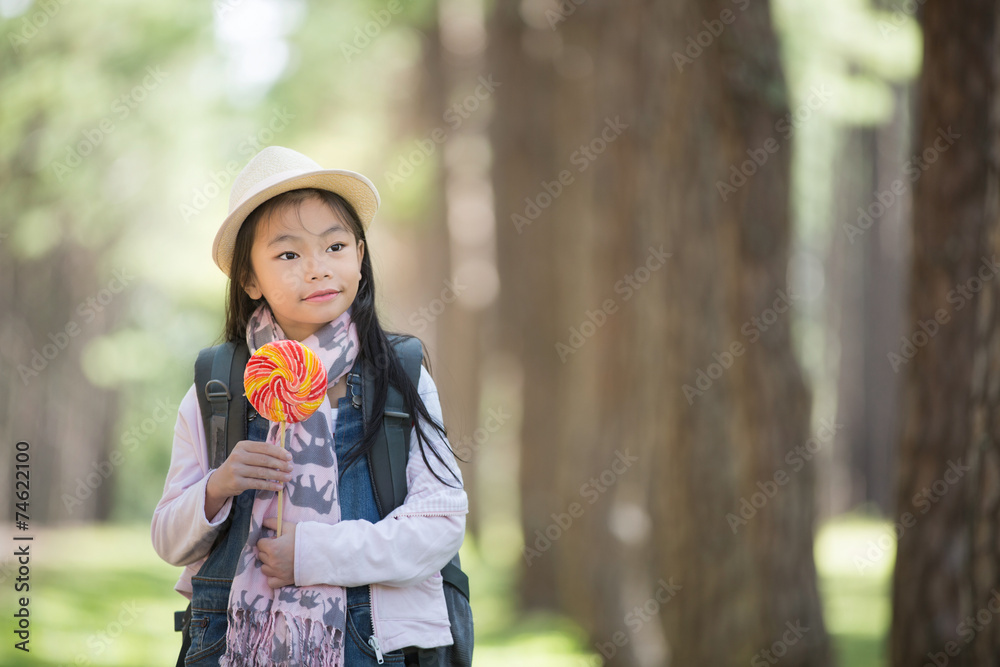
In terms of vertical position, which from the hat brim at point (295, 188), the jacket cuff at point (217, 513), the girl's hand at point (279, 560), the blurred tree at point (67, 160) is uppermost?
the blurred tree at point (67, 160)

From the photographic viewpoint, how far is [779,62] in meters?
6.90

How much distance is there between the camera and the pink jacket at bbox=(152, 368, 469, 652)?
7.66 feet

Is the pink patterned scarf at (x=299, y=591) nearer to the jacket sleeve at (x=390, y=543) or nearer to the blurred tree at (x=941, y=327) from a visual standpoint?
the jacket sleeve at (x=390, y=543)

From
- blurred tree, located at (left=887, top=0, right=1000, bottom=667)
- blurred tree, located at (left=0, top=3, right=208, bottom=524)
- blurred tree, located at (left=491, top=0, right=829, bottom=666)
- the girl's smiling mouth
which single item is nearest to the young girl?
the girl's smiling mouth

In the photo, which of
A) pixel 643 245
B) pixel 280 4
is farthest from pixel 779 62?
pixel 280 4

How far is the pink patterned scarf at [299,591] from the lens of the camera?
7.68 feet

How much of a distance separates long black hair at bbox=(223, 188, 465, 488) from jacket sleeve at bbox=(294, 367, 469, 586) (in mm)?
80

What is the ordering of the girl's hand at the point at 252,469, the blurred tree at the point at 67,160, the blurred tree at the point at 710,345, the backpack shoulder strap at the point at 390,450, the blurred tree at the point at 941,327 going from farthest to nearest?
1. the blurred tree at the point at 67,160
2. the blurred tree at the point at 710,345
3. the blurred tree at the point at 941,327
4. the backpack shoulder strap at the point at 390,450
5. the girl's hand at the point at 252,469

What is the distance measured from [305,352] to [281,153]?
23.5 inches

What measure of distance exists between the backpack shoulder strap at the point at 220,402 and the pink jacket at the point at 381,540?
0.16 feet

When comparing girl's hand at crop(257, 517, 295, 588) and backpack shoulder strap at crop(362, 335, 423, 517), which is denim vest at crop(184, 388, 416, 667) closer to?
backpack shoulder strap at crop(362, 335, 423, 517)

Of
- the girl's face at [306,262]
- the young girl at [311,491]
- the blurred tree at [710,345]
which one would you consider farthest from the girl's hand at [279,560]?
the blurred tree at [710,345]

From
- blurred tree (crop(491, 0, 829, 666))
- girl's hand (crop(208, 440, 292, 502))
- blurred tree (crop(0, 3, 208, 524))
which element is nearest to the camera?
girl's hand (crop(208, 440, 292, 502))

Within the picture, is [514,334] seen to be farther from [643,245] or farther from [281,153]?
[281,153]
